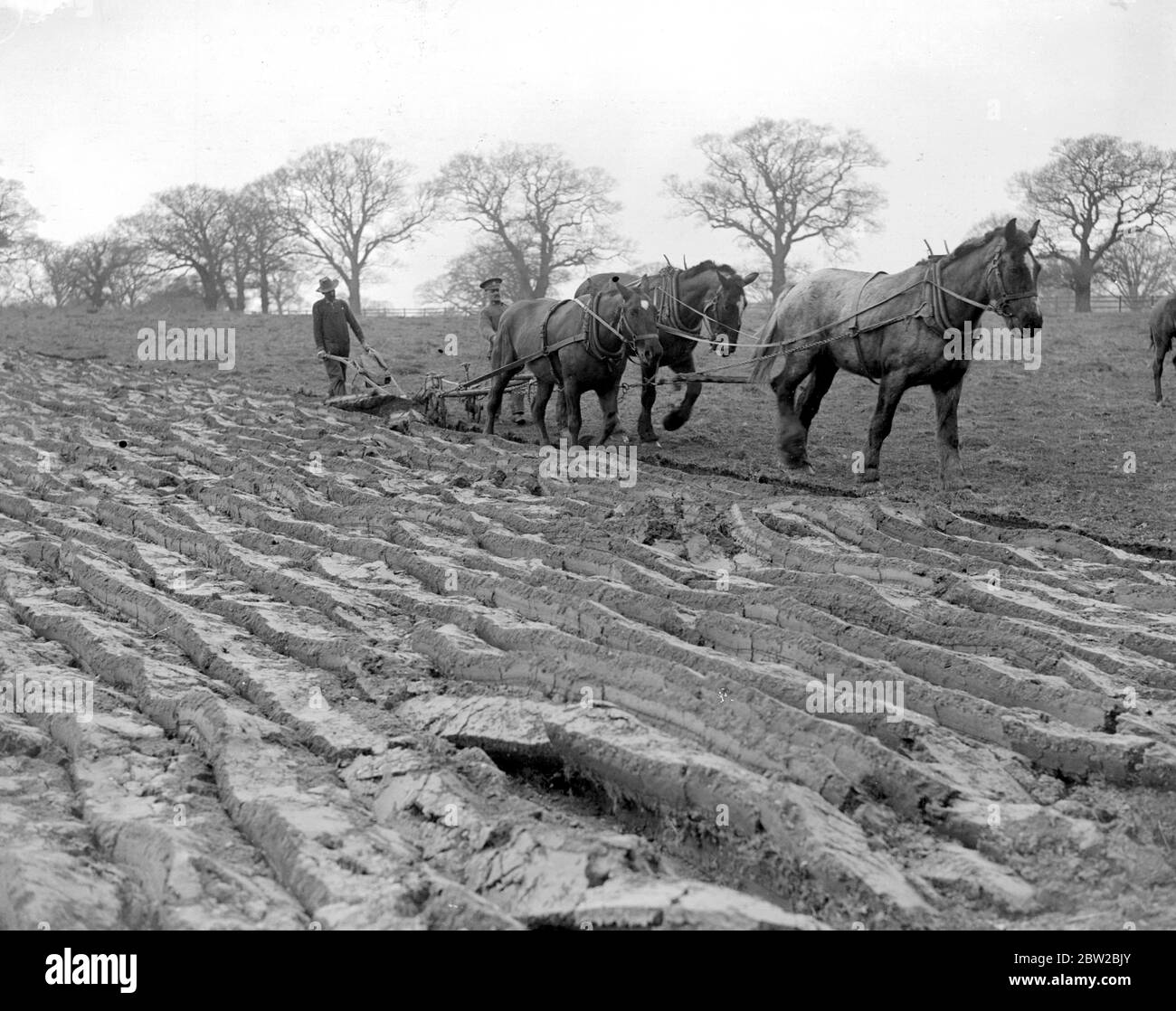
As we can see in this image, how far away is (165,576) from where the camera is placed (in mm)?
6547

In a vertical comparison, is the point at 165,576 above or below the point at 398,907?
above

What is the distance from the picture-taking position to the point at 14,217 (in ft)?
148

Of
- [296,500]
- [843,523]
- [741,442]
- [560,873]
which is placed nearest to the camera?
[560,873]

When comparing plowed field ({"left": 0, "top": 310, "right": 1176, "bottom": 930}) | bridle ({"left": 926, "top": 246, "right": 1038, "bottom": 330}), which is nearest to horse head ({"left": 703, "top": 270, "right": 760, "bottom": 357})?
bridle ({"left": 926, "top": 246, "right": 1038, "bottom": 330})

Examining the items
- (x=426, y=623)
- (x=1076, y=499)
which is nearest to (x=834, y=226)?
(x=1076, y=499)

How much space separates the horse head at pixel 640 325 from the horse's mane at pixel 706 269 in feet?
4.50

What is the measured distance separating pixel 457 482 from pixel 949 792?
569 cm

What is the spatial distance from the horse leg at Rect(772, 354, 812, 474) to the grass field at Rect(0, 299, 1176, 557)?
24 cm

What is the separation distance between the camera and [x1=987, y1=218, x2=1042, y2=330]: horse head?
29.4ft

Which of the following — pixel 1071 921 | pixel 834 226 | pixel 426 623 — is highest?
pixel 834 226

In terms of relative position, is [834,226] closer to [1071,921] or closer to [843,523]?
[843,523]

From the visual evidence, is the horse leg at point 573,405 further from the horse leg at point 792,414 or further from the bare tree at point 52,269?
the bare tree at point 52,269

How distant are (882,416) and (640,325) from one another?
2408 mm

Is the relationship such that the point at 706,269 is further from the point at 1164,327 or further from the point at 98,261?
the point at 98,261
